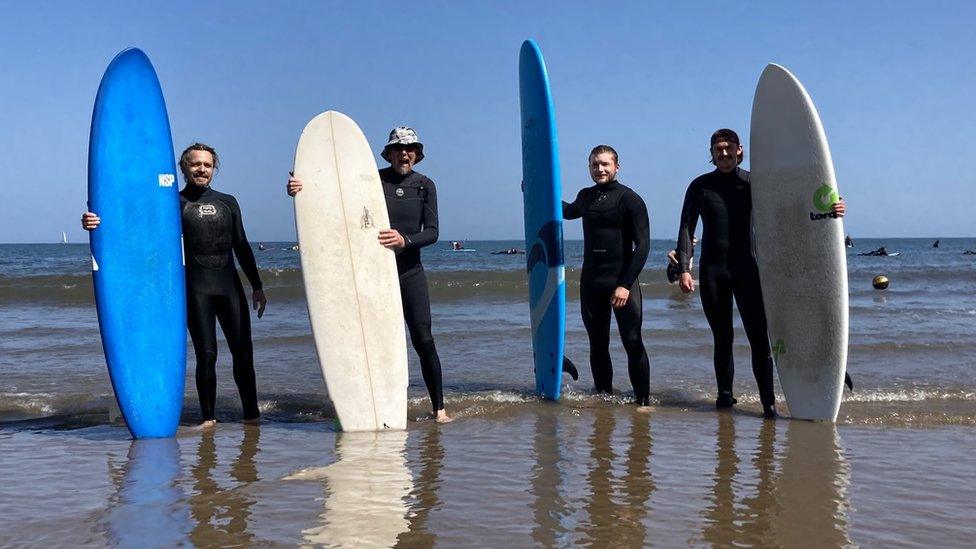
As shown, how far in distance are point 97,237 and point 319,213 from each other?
1206 mm

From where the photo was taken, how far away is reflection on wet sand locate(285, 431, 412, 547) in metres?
2.65

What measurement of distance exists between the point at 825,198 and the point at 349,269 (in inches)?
109

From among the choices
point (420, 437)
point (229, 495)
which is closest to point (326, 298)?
point (420, 437)

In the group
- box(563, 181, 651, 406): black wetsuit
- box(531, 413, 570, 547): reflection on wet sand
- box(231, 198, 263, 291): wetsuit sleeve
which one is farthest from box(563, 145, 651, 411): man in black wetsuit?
box(231, 198, 263, 291): wetsuit sleeve

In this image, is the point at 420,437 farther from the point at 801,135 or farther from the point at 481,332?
the point at 481,332

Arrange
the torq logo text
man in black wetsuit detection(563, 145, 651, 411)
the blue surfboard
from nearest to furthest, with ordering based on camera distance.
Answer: the torq logo text, man in black wetsuit detection(563, 145, 651, 411), the blue surfboard

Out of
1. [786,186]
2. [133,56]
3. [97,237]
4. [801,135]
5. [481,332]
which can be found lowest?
[481,332]

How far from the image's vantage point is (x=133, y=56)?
4.63m

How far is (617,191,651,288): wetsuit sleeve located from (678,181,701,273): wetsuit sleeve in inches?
8.2

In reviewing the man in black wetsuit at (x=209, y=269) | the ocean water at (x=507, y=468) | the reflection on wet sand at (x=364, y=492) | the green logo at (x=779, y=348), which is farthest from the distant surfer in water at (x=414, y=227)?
the green logo at (x=779, y=348)

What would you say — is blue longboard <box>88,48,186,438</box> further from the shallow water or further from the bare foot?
the bare foot

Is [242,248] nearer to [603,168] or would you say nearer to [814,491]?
[603,168]

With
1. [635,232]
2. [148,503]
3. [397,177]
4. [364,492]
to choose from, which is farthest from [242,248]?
[635,232]

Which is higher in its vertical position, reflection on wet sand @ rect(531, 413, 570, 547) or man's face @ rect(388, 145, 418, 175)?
man's face @ rect(388, 145, 418, 175)
